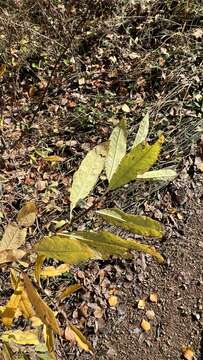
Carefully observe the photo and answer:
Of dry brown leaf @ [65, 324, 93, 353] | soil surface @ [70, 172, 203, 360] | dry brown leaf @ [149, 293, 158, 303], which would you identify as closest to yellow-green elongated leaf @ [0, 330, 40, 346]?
dry brown leaf @ [65, 324, 93, 353]

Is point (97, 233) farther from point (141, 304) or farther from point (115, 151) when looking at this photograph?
point (141, 304)

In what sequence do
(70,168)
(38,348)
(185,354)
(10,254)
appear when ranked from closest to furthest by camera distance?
(10,254)
(38,348)
(185,354)
(70,168)

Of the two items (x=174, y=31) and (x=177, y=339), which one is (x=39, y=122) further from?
(x=177, y=339)

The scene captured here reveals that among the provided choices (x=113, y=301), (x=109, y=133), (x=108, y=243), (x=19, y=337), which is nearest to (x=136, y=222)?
(x=108, y=243)

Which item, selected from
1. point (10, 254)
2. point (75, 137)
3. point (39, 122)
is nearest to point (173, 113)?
point (75, 137)

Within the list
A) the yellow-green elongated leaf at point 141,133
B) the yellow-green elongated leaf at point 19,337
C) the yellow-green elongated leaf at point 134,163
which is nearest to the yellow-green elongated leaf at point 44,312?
the yellow-green elongated leaf at point 134,163

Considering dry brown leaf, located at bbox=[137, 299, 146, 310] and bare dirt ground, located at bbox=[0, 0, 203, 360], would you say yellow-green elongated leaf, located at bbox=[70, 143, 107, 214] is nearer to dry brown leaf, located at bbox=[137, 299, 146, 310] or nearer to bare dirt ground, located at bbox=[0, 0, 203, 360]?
bare dirt ground, located at bbox=[0, 0, 203, 360]

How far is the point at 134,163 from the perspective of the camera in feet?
2.85

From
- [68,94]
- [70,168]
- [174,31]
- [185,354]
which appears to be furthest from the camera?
[174,31]

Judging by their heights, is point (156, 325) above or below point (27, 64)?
below

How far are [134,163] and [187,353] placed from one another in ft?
7.21

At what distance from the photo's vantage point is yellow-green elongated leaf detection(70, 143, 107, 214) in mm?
1007

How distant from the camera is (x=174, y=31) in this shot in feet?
12.4

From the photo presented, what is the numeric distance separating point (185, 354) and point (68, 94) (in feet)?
6.10
